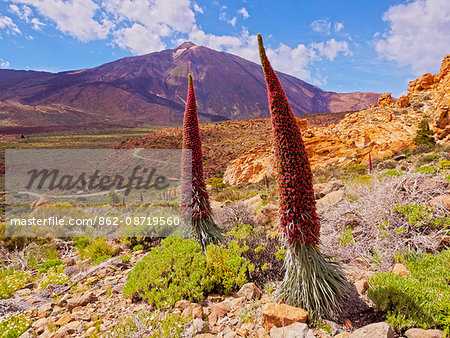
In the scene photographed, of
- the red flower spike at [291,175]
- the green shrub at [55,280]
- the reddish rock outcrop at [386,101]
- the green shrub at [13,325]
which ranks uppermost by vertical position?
the reddish rock outcrop at [386,101]

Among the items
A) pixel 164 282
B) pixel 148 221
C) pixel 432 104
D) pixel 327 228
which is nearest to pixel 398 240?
pixel 327 228

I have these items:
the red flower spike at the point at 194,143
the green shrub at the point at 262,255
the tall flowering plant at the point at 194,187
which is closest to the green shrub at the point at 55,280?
the tall flowering plant at the point at 194,187

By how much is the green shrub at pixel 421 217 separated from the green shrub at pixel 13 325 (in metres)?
5.49

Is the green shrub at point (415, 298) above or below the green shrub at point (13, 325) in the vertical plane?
above

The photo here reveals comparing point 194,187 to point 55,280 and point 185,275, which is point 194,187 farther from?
point 55,280

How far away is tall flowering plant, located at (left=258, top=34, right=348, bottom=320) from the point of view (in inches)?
93.5

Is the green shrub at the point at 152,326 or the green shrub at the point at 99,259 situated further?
the green shrub at the point at 99,259

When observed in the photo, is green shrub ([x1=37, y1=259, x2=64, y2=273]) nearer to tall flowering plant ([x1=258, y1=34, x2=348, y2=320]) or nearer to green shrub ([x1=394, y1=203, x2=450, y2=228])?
tall flowering plant ([x1=258, y1=34, x2=348, y2=320])

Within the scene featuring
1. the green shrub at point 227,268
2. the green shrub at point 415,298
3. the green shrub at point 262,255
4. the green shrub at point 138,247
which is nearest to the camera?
the green shrub at point 415,298

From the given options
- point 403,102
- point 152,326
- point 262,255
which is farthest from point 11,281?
point 403,102

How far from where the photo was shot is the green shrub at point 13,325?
2.90 m

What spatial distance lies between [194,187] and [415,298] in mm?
2966

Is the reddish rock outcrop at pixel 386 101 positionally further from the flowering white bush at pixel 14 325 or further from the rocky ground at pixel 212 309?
the flowering white bush at pixel 14 325

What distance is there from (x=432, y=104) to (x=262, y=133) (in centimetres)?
1876
